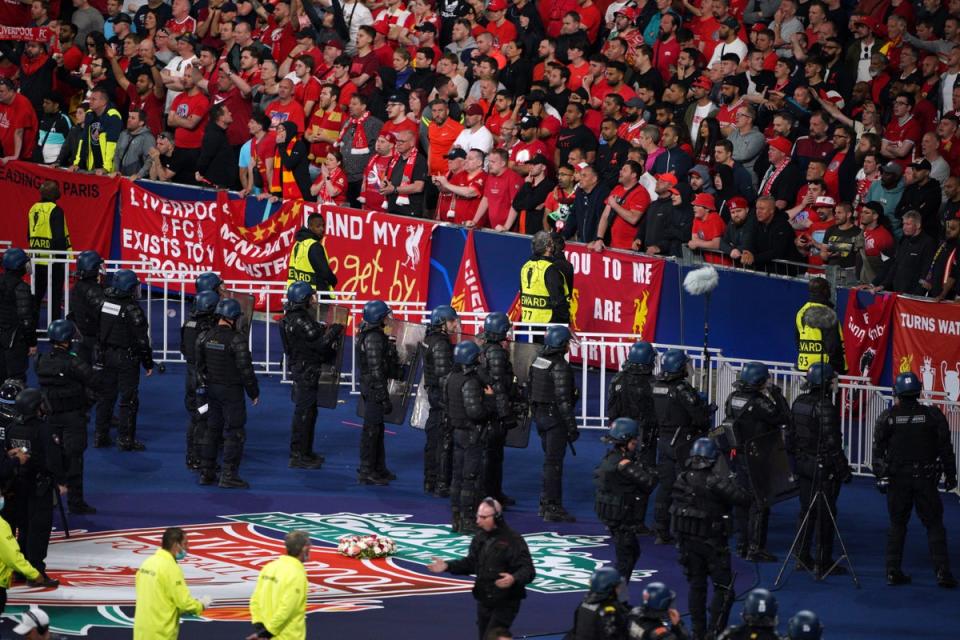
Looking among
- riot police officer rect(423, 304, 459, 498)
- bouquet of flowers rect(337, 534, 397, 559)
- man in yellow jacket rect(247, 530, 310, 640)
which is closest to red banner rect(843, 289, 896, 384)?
riot police officer rect(423, 304, 459, 498)

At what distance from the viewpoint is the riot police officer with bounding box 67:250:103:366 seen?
72.9 ft

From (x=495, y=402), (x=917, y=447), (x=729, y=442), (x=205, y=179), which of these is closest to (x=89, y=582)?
(x=495, y=402)

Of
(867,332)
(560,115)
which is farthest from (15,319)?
(867,332)

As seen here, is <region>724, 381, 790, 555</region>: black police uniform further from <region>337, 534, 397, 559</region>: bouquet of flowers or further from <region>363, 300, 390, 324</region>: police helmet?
<region>363, 300, 390, 324</region>: police helmet

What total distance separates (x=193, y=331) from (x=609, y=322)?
5.94 meters

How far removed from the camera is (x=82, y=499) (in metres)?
19.9

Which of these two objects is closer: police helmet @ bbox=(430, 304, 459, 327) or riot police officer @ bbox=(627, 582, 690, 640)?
riot police officer @ bbox=(627, 582, 690, 640)

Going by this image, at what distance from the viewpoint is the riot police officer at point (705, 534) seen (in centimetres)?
1605

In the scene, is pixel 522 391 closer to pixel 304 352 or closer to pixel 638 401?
pixel 638 401

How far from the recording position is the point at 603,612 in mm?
13477

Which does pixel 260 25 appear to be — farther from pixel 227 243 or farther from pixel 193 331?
pixel 193 331

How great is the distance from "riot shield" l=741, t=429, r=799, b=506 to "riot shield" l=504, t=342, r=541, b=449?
2815 mm

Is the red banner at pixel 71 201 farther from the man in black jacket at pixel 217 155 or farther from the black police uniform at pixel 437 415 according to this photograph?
the black police uniform at pixel 437 415

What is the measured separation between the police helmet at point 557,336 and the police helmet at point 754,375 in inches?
79.4
